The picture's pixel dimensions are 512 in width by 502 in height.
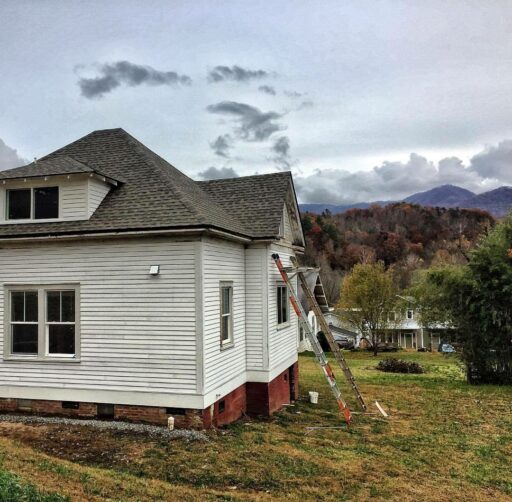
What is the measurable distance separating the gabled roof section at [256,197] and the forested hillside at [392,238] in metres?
56.7

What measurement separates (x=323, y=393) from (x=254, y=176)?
889 centimetres

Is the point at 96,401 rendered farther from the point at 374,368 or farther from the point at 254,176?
the point at 374,368

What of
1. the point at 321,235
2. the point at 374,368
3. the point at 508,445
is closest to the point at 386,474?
the point at 508,445

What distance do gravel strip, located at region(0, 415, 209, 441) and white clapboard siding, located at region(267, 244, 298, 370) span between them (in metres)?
3.97

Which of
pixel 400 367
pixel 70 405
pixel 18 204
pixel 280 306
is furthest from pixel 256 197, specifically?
pixel 400 367

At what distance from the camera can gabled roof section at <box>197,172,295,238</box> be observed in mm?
13906

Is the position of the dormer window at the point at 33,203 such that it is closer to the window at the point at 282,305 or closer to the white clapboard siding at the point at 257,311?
the white clapboard siding at the point at 257,311

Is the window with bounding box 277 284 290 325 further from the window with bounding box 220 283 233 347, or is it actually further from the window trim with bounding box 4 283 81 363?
the window trim with bounding box 4 283 81 363

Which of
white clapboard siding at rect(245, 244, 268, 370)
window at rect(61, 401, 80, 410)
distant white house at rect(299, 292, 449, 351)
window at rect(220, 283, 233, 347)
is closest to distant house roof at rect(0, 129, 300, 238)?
white clapboard siding at rect(245, 244, 268, 370)

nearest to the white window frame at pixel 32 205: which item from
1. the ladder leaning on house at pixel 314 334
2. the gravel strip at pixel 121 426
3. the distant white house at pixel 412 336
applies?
the gravel strip at pixel 121 426

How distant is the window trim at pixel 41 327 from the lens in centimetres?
1124

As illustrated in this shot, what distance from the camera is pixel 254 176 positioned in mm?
15930

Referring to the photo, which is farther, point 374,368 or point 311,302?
point 374,368

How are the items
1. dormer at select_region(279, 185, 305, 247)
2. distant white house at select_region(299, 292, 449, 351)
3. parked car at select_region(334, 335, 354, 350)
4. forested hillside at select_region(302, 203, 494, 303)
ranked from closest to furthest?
dormer at select_region(279, 185, 305, 247), parked car at select_region(334, 335, 354, 350), distant white house at select_region(299, 292, 449, 351), forested hillside at select_region(302, 203, 494, 303)
